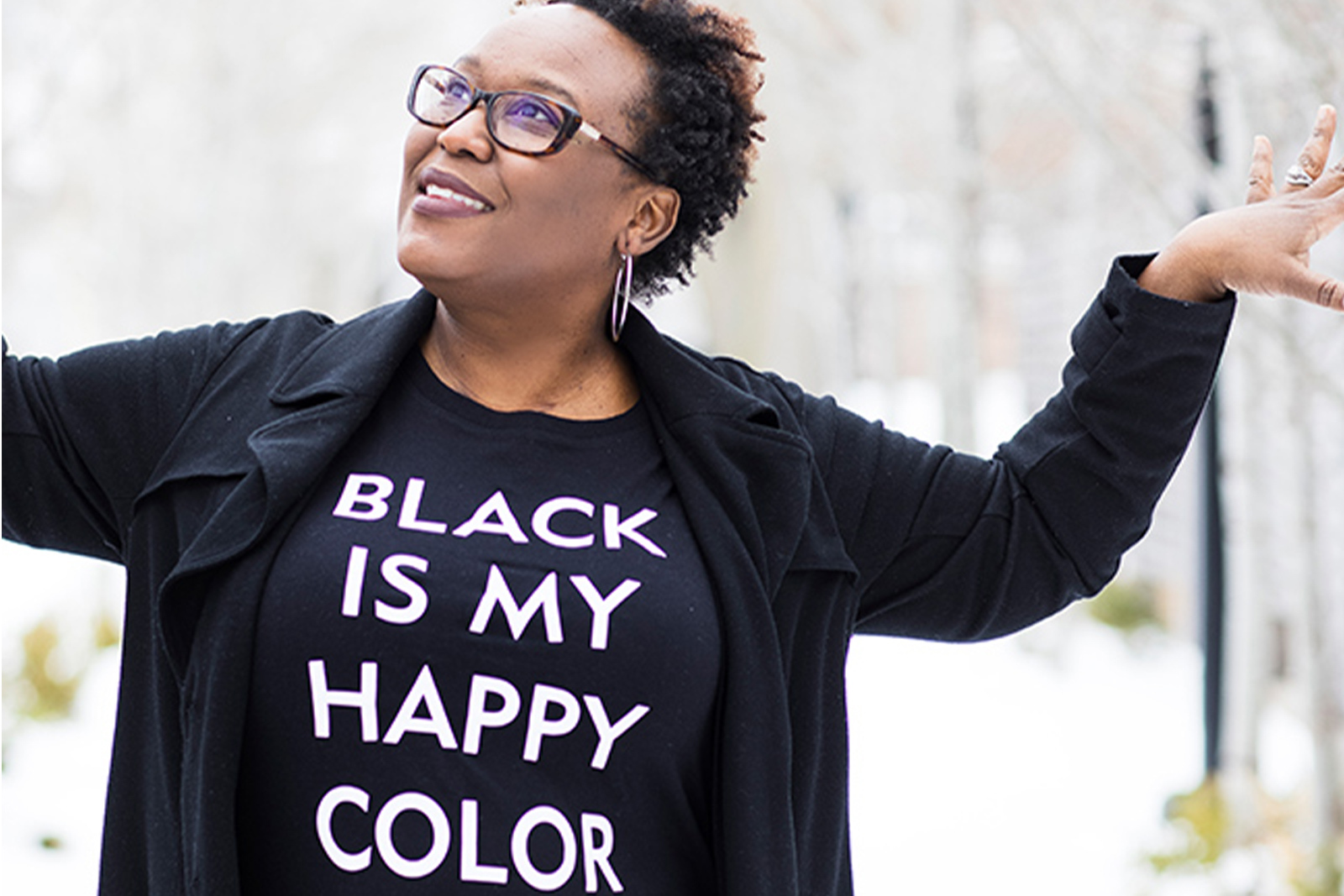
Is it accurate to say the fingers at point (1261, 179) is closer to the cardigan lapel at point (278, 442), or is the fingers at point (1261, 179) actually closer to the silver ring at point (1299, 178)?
the silver ring at point (1299, 178)

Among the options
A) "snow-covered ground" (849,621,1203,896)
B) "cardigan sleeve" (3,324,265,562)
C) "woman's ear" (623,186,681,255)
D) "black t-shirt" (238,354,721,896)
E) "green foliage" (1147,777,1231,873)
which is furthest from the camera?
"snow-covered ground" (849,621,1203,896)

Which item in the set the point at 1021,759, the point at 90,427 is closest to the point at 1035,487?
the point at 90,427

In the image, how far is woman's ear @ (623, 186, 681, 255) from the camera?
1.97 m

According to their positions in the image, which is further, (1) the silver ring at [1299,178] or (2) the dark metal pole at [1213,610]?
(2) the dark metal pole at [1213,610]

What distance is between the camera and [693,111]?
1952 mm

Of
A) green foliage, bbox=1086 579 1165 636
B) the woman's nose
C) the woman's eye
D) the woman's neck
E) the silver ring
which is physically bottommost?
the woman's neck

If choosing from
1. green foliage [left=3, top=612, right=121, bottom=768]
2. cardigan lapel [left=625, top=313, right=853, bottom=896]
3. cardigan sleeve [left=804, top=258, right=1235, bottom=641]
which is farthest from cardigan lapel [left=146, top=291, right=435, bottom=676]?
green foliage [left=3, top=612, right=121, bottom=768]

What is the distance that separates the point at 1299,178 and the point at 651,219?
80 cm

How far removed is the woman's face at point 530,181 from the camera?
177 centimetres

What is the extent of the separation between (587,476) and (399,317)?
315 millimetres

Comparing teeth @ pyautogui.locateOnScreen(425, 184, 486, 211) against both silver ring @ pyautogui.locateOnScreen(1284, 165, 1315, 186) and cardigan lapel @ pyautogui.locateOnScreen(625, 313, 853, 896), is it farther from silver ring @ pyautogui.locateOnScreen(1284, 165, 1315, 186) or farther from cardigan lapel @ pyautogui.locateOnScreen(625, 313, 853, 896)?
silver ring @ pyautogui.locateOnScreen(1284, 165, 1315, 186)

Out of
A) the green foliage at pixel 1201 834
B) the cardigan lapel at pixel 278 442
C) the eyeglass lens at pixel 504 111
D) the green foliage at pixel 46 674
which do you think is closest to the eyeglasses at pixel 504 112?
the eyeglass lens at pixel 504 111

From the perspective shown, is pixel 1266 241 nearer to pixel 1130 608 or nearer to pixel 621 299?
pixel 621 299

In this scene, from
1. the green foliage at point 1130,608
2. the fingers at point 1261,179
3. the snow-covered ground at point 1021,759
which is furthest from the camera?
the green foliage at point 1130,608
